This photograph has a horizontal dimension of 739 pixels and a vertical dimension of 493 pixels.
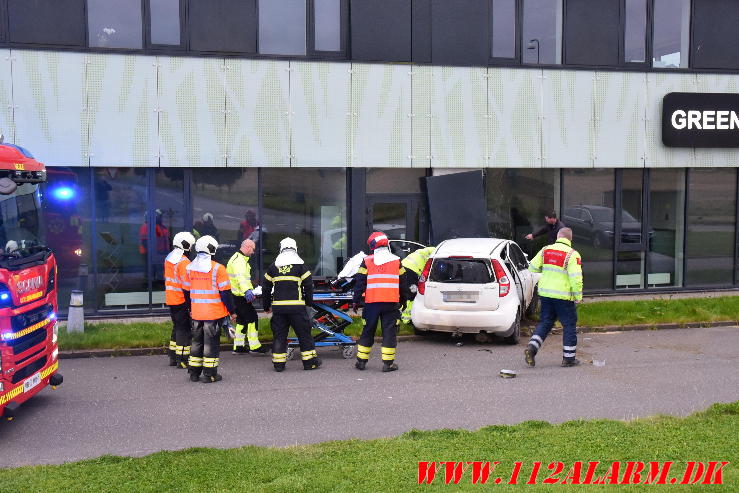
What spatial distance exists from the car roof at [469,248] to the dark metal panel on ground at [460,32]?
4.87m

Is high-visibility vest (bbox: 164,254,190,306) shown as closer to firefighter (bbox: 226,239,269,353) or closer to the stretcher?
firefighter (bbox: 226,239,269,353)

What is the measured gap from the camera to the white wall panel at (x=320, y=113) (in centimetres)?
1647

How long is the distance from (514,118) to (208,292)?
9254 mm

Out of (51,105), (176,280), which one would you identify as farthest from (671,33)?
(51,105)

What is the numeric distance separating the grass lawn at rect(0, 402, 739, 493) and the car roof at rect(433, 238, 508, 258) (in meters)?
5.26

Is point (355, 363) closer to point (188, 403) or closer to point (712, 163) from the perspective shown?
point (188, 403)

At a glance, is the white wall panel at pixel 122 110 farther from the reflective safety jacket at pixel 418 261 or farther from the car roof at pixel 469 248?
the car roof at pixel 469 248

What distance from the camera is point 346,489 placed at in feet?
20.4

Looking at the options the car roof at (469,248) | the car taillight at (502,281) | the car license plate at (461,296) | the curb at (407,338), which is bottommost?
the curb at (407,338)

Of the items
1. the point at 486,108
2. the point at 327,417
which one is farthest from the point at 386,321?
the point at 486,108

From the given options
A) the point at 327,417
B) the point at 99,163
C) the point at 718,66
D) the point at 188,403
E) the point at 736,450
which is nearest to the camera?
the point at 736,450

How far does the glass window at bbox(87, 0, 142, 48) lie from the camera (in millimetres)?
15491

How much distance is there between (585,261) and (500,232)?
7.04 feet

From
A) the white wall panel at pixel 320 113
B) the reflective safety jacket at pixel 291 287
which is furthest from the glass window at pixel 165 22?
the reflective safety jacket at pixel 291 287
